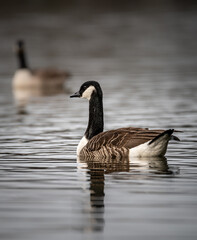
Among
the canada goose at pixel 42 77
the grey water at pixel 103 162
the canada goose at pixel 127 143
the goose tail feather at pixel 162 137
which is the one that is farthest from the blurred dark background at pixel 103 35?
the goose tail feather at pixel 162 137

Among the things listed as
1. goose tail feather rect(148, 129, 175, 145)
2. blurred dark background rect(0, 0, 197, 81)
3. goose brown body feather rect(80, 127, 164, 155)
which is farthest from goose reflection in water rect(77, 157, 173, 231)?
blurred dark background rect(0, 0, 197, 81)

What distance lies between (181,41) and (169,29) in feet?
24.2

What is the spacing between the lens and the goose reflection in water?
8.10 meters

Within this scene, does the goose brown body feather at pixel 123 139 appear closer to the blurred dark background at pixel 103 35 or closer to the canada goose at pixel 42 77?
the canada goose at pixel 42 77

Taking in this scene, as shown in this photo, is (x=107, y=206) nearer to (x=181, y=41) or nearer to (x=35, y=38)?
(x=181, y=41)

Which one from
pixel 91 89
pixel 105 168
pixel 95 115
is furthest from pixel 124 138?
pixel 91 89

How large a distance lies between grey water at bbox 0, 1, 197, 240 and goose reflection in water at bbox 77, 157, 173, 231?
1 centimetres

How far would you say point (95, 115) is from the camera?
11633 millimetres

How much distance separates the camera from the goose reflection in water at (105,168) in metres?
8.10

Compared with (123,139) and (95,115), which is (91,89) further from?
(123,139)

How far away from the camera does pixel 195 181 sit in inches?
350

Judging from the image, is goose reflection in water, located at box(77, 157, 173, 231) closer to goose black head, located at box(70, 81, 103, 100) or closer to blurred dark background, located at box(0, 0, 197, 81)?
goose black head, located at box(70, 81, 103, 100)

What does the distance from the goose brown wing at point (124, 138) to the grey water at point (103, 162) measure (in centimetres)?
28

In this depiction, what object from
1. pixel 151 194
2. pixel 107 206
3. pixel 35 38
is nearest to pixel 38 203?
pixel 107 206
